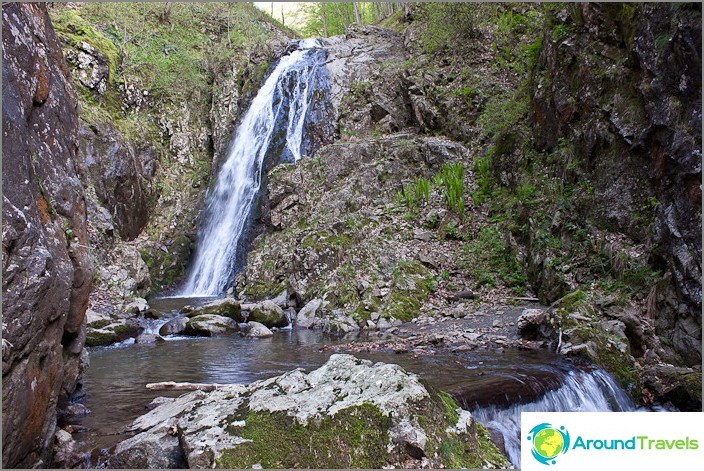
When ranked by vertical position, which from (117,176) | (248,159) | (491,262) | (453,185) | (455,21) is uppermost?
(455,21)

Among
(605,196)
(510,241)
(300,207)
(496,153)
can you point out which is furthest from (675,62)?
(300,207)

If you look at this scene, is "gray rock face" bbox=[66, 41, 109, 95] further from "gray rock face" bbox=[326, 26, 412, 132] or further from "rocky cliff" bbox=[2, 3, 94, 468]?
"rocky cliff" bbox=[2, 3, 94, 468]

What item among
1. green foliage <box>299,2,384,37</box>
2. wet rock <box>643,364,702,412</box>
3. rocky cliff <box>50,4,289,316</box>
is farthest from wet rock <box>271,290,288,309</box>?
green foliage <box>299,2,384,37</box>

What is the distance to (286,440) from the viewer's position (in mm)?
3494

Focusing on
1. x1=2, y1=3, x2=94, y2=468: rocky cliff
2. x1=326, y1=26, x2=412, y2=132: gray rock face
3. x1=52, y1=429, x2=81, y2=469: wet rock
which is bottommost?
x1=52, y1=429, x2=81, y2=469: wet rock

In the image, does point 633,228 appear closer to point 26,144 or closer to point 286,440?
A: point 286,440

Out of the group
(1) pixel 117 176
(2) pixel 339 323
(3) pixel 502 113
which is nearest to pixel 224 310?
(2) pixel 339 323

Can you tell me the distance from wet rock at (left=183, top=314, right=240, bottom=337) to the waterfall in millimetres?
5326

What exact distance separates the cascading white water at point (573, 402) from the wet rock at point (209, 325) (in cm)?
692

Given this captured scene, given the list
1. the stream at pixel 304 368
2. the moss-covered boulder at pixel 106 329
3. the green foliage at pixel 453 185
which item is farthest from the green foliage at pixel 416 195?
the moss-covered boulder at pixel 106 329

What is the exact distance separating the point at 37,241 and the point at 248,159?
53.5ft

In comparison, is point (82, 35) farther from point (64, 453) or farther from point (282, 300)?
point (64, 453)

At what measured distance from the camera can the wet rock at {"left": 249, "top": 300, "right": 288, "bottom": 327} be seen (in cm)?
1141

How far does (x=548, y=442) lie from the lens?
9.59ft
